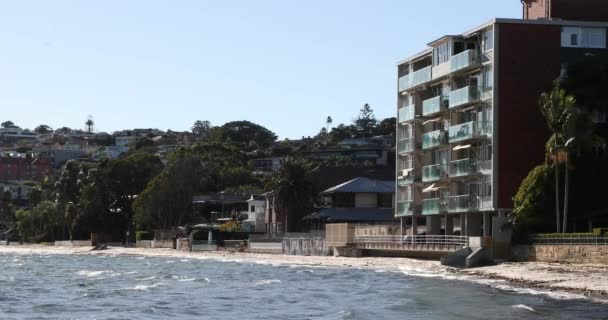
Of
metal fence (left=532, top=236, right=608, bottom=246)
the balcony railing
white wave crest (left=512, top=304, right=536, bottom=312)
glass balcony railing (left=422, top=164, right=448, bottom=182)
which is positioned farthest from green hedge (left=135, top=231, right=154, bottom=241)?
white wave crest (left=512, top=304, right=536, bottom=312)

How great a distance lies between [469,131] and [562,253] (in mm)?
21198

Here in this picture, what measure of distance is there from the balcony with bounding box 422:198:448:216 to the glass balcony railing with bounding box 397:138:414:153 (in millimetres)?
6816

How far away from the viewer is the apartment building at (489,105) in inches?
3155

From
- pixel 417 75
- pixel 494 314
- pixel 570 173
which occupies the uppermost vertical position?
pixel 417 75

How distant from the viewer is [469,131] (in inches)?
3327

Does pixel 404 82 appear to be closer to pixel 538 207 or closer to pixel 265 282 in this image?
pixel 538 207

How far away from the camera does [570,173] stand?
245 ft

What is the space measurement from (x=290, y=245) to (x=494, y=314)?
215 feet

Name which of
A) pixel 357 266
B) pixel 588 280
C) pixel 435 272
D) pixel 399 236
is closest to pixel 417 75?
pixel 399 236

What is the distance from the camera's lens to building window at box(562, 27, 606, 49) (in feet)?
267

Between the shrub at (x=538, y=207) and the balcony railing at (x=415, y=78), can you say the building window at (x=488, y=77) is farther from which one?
the balcony railing at (x=415, y=78)

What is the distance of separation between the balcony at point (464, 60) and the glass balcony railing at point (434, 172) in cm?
794

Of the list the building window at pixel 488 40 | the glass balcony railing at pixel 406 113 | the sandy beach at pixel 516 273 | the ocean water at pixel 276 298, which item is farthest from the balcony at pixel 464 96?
the ocean water at pixel 276 298

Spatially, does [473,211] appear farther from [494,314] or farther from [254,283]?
[494,314]
